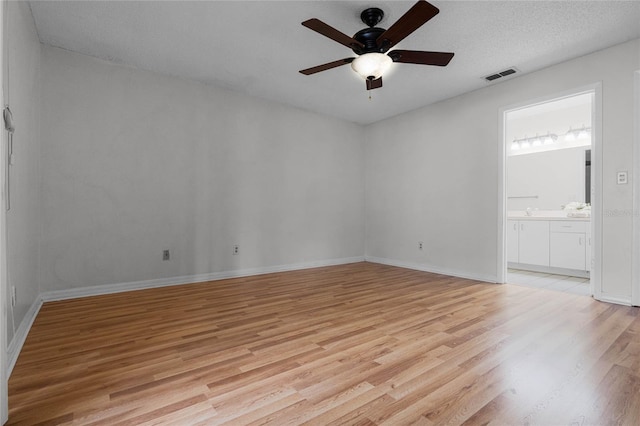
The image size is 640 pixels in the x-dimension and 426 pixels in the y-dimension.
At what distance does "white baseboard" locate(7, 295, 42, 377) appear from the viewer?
1831 millimetres

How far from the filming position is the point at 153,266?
380 centimetres

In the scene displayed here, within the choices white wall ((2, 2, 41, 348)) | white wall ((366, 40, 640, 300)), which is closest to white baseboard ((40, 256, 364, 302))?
white wall ((2, 2, 41, 348))

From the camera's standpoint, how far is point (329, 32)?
7.48 ft

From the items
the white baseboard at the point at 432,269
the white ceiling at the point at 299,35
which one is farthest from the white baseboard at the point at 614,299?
the white ceiling at the point at 299,35

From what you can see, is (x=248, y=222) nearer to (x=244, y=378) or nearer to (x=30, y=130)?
(x=30, y=130)

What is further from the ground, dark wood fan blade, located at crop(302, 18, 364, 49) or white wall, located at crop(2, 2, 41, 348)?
dark wood fan blade, located at crop(302, 18, 364, 49)

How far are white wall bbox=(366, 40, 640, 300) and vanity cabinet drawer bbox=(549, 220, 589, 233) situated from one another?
1326 mm

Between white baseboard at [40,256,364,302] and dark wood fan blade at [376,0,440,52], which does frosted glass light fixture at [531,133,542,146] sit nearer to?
white baseboard at [40,256,364,302]

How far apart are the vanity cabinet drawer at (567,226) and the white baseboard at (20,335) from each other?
6.08 metres

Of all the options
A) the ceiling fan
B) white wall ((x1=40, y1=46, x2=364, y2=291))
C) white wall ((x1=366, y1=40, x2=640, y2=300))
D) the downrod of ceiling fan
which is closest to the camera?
the ceiling fan

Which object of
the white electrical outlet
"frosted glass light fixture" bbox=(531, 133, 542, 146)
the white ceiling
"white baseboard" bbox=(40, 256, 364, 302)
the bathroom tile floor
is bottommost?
the bathroom tile floor

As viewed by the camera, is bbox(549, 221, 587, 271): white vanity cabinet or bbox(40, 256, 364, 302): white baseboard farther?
bbox(549, 221, 587, 271): white vanity cabinet

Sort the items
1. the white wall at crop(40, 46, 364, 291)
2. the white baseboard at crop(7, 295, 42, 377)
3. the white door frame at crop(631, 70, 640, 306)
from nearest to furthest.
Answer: the white baseboard at crop(7, 295, 42, 377), the white door frame at crop(631, 70, 640, 306), the white wall at crop(40, 46, 364, 291)

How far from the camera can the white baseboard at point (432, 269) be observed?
422 cm
